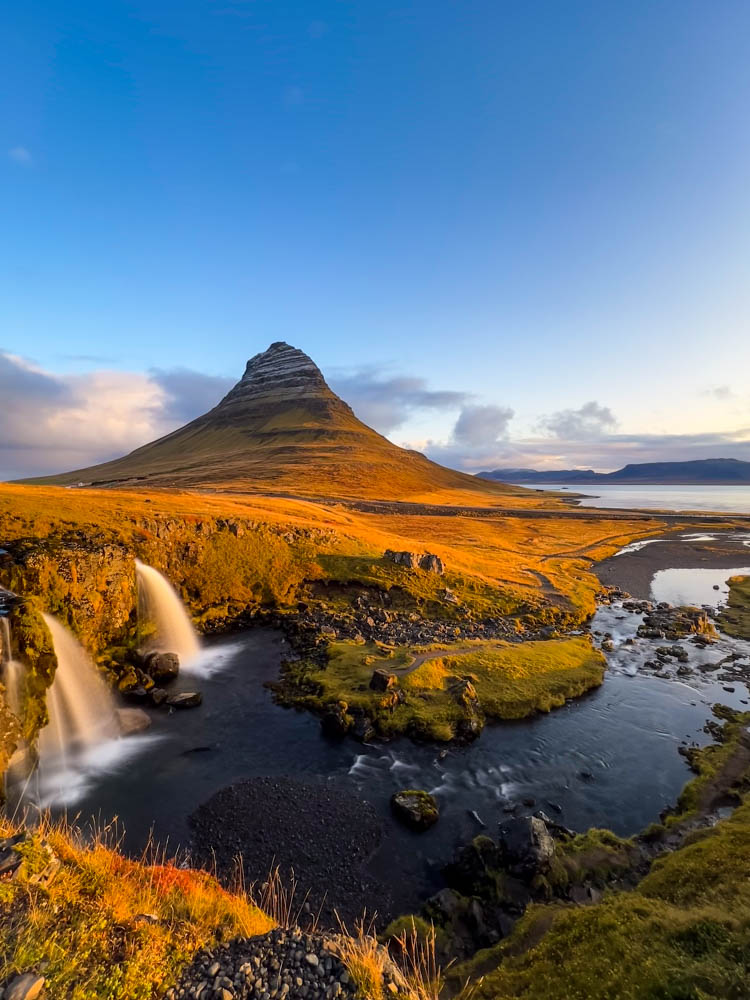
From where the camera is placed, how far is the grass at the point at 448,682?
3023cm

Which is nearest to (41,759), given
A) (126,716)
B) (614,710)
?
(126,716)

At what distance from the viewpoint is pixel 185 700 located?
31.1 metres

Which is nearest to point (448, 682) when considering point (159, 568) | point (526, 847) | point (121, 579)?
point (526, 847)

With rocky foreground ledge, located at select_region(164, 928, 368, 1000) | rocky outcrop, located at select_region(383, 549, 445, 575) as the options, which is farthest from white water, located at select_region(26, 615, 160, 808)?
rocky outcrop, located at select_region(383, 549, 445, 575)

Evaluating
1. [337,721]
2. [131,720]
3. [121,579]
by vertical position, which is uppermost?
[121,579]

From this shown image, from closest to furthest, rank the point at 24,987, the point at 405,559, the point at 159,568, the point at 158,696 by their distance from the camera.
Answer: the point at 24,987 → the point at 158,696 → the point at 159,568 → the point at 405,559

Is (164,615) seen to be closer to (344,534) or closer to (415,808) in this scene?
(415,808)

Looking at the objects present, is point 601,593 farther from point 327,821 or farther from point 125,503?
point 125,503

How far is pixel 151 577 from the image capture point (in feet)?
137

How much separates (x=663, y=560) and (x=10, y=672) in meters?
121

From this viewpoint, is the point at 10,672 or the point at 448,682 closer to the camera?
the point at 10,672

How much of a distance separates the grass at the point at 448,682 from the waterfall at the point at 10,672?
16001 mm

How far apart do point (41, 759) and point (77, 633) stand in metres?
9.92

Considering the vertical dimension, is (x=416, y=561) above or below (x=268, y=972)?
below
